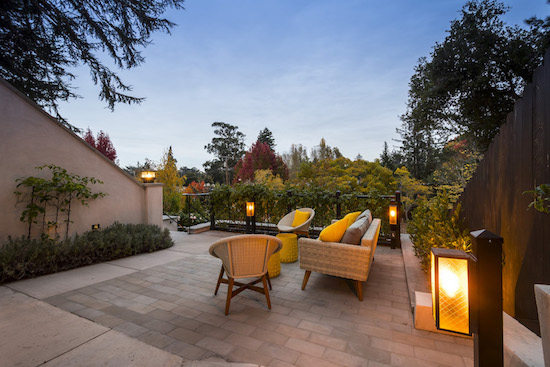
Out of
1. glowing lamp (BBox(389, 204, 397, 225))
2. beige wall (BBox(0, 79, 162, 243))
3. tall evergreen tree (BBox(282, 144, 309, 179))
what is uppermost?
tall evergreen tree (BBox(282, 144, 309, 179))

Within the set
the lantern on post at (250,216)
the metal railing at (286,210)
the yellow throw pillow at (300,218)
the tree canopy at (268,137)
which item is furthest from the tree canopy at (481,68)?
the tree canopy at (268,137)

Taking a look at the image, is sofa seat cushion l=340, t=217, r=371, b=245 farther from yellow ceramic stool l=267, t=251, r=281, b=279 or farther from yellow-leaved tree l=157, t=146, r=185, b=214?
yellow-leaved tree l=157, t=146, r=185, b=214

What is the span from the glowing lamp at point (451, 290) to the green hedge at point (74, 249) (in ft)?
15.1

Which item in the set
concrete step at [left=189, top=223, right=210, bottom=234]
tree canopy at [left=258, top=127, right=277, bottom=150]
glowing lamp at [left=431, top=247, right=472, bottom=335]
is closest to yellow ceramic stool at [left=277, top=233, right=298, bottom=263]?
glowing lamp at [left=431, top=247, right=472, bottom=335]

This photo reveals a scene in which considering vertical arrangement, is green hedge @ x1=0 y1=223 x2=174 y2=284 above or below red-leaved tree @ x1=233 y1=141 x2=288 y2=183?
below

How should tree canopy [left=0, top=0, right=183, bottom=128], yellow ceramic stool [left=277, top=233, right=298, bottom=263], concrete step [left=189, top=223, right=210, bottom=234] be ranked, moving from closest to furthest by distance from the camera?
yellow ceramic stool [left=277, top=233, right=298, bottom=263] < tree canopy [left=0, top=0, right=183, bottom=128] < concrete step [left=189, top=223, right=210, bottom=234]

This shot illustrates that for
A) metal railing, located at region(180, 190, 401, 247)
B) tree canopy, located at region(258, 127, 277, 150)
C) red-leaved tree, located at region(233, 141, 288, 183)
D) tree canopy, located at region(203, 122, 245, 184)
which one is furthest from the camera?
tree canopy, located at region(258, 127, 277, 150)

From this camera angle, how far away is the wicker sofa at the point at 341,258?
2.67 m

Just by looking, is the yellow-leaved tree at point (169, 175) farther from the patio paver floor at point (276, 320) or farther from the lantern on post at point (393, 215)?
the lantern on post at point (393, 215)

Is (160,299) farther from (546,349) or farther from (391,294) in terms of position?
(546,349)

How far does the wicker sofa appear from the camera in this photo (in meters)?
2.67

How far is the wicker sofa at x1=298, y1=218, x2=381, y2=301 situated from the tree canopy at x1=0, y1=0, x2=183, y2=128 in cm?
562

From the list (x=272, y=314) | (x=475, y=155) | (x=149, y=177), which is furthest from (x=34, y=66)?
(x=475, y=155)

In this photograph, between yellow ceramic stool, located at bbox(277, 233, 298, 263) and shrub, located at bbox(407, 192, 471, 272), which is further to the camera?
yellow ceramic stool, located at bbox(277, 233, 298, 263)
